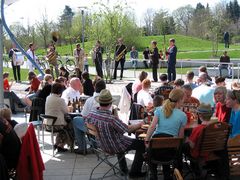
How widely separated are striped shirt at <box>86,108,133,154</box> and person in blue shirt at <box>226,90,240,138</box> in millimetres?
1476

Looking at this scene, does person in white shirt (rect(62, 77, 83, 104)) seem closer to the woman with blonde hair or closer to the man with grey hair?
the man with grey hair

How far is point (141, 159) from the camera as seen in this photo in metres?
6.76

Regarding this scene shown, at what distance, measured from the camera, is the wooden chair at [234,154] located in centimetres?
616

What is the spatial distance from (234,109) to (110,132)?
69.3 inches

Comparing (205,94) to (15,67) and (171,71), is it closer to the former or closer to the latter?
(171,71)

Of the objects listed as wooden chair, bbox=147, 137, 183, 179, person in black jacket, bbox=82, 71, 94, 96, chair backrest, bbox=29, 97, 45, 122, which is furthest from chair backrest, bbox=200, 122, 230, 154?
person in black jacket, bbox=82, 71, 94, 96

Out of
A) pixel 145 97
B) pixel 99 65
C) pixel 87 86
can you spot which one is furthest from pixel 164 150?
pixel 99 65

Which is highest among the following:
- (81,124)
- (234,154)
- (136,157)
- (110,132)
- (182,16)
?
(182,16)

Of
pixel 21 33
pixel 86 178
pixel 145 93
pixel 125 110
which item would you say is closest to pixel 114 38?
pixel 125 110

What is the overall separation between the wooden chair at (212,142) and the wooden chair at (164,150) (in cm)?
29

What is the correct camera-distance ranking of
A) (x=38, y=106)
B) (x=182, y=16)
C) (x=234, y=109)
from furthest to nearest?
(x=182, y=16) → (x=38, y=106) → (x=234, y=109)

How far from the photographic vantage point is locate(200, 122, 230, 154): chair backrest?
5910mm

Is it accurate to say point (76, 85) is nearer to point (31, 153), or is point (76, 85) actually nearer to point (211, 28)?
point (31, 153)

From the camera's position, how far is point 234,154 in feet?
20.4
